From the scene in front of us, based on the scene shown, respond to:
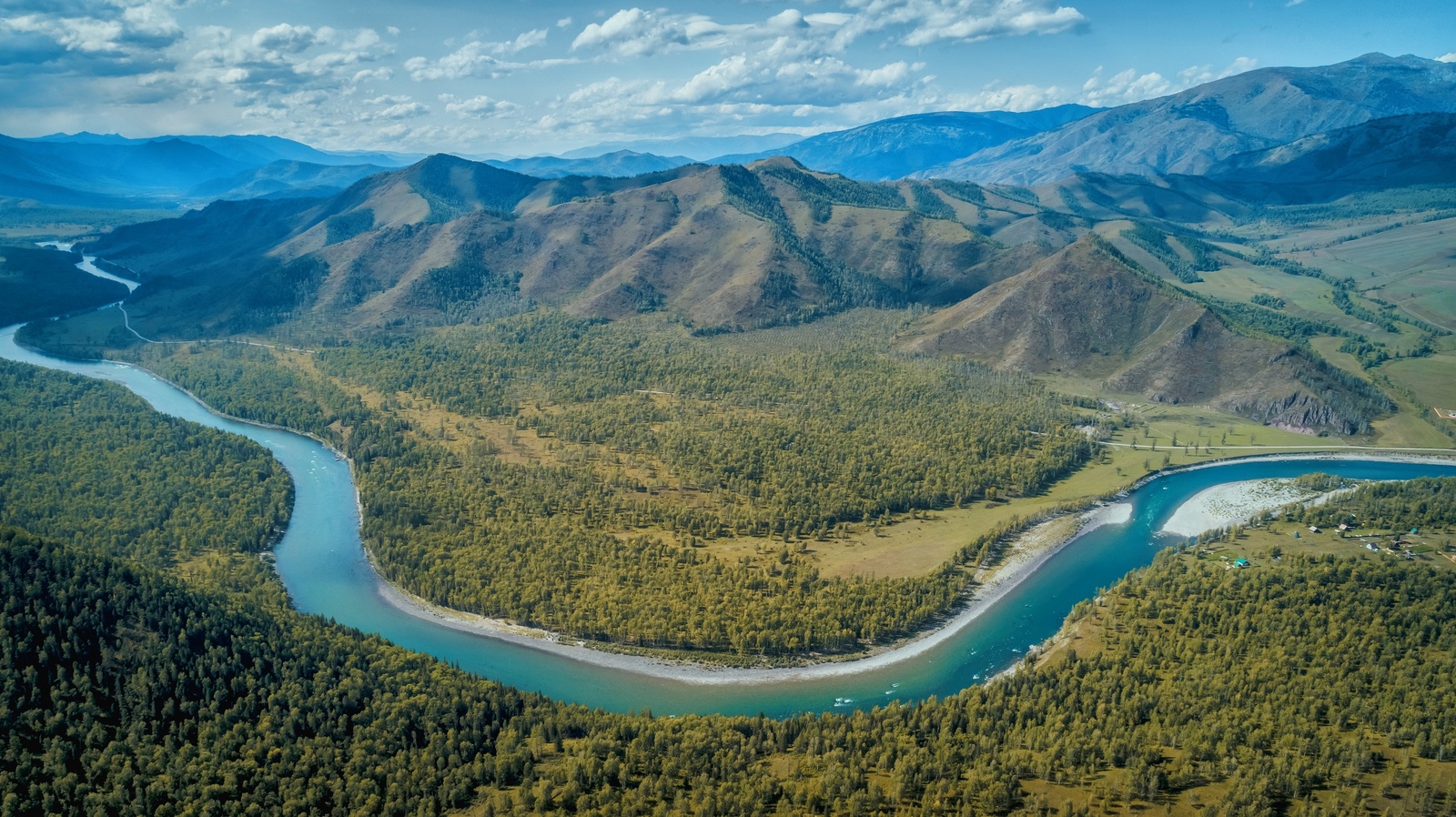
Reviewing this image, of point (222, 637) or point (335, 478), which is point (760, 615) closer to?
point (222, 637)

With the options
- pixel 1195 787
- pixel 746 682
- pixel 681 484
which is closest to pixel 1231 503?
pixel 1195 787

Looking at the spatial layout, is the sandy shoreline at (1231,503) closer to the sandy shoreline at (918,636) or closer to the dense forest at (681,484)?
the sandy shoreline at (918,636)

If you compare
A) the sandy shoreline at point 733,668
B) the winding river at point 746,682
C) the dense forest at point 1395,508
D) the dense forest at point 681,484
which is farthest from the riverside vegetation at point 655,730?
the dense forest at point 1395,508

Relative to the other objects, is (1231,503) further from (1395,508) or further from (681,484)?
(681,484)

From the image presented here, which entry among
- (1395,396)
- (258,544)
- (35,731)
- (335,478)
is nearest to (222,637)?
(35,731)

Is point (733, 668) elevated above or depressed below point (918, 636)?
below

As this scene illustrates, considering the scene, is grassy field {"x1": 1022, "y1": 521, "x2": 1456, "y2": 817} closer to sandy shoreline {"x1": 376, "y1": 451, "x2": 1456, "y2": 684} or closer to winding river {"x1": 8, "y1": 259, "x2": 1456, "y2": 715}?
winding river {"x1": 8, "y1": 259, "x2": 1456, "y2": 715}

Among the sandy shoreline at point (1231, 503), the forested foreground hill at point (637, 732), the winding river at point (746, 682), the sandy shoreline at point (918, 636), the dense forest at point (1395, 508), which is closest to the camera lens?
the forested foreground hill at point (637, 732)
